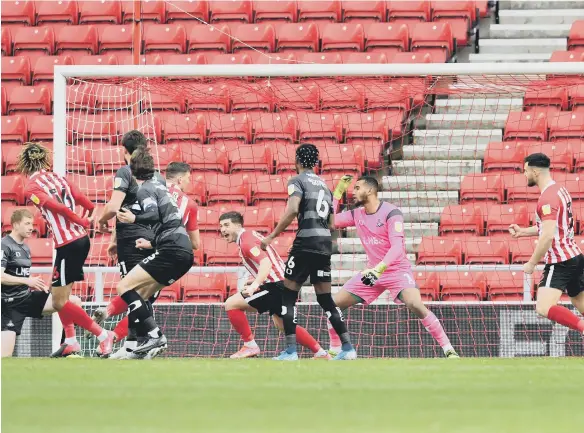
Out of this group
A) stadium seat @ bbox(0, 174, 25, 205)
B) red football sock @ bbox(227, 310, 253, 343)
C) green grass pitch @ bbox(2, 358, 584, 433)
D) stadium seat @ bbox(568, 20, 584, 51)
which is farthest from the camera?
stadium seat @ bbox(568, 20, 584, 51)

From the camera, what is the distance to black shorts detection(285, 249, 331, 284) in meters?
9.84

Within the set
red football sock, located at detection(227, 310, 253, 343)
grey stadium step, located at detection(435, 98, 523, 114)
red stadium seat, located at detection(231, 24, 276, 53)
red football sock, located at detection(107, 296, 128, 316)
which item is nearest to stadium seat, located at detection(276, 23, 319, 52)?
red stadium seat, located at detection(231, 24, 276, 53)

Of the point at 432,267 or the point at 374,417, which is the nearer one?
the point at 374,417

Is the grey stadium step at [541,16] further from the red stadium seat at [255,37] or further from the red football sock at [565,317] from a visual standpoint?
the red football sock at [565,317]

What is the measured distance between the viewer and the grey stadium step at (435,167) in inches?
571

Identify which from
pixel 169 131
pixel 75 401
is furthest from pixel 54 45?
pixel 75 401

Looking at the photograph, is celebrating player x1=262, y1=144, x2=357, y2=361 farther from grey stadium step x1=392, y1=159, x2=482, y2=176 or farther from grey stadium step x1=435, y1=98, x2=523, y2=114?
grey stadium step x1=435, y1=98, x2=523, y2=114

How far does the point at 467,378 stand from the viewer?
7730mm

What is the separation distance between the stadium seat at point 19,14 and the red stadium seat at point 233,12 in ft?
10.5

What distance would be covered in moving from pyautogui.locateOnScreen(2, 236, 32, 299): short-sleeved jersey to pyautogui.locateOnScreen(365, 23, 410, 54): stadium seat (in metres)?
8.87

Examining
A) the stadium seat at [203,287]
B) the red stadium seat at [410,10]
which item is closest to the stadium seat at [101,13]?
the red stadium seat at [410,10]

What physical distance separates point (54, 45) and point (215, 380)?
12706 millimetres

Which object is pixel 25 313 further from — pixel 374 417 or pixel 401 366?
pixel 374 417

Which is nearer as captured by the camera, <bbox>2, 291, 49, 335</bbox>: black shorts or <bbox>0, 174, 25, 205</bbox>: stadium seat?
<bbox>2, 291, 49, 335</bbox>: black shorts
